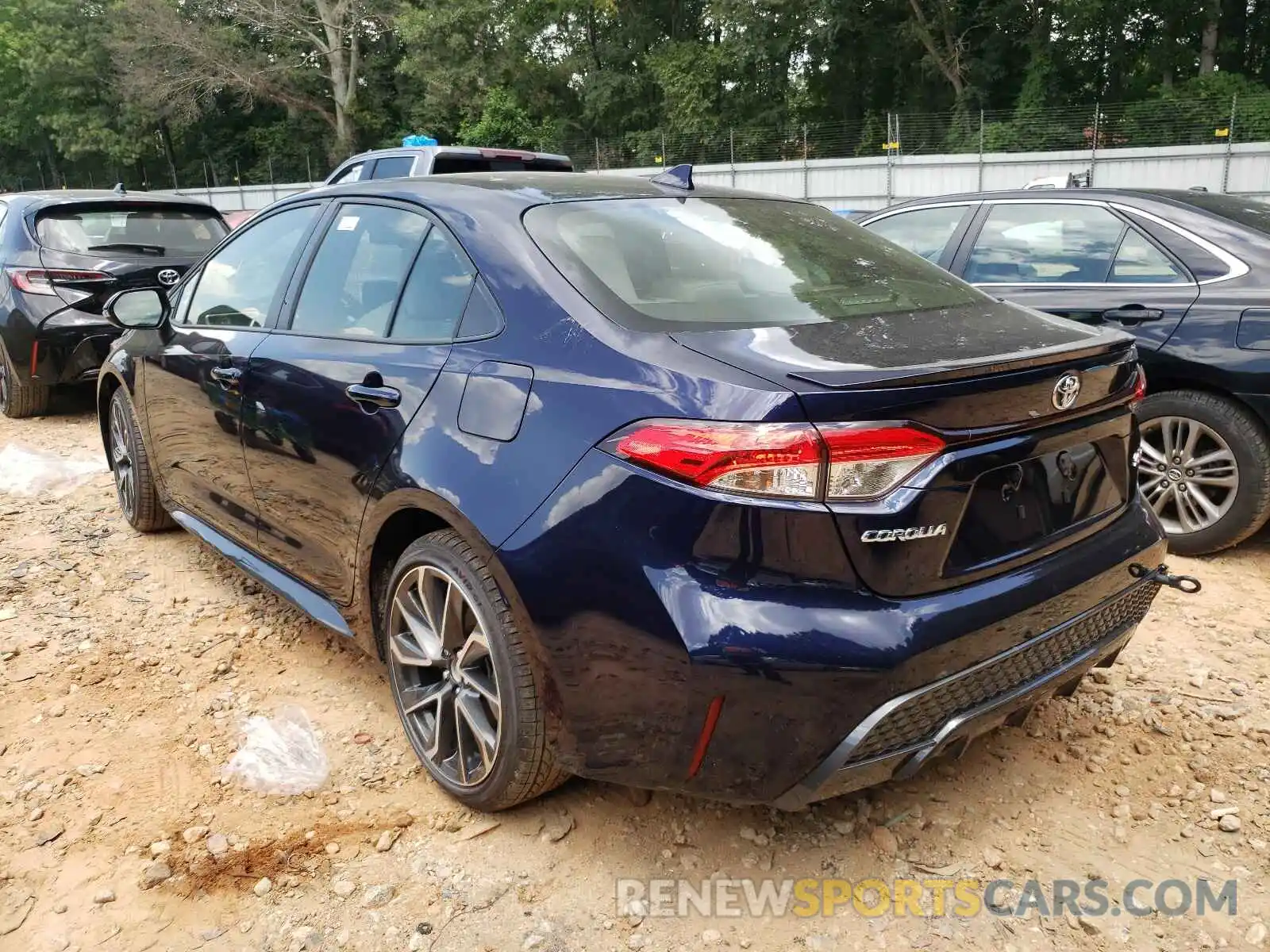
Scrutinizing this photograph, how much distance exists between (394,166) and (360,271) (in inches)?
275

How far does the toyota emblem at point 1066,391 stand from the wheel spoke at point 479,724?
1.53 m

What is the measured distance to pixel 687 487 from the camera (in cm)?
189

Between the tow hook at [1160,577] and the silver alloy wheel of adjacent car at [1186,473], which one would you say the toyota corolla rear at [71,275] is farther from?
the tow hook at [1160,577]

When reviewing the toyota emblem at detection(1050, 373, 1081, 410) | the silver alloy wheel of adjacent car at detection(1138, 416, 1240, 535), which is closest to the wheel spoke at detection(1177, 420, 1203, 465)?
the silver alloy wheel of adjacent car at detection(1138, 416, 1240, 535)

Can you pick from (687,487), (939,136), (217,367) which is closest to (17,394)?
(217,367)

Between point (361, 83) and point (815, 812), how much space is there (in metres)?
40.9

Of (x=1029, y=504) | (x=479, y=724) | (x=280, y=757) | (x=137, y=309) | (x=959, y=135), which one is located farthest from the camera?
(x=959, y=135)

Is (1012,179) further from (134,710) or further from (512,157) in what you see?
(134,710)

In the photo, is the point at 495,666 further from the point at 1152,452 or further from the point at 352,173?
the point at 352,173

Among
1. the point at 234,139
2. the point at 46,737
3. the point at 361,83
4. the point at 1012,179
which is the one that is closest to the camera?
the point at 46,737

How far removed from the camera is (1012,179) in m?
21.8

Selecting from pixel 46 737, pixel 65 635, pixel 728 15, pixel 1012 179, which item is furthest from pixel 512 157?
pixel 728 15

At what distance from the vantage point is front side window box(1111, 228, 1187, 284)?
13.6 ft

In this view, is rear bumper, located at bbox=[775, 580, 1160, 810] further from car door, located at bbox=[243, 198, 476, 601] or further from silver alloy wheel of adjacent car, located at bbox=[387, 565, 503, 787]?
car door, located at bbox=[243, 198, 476, 601]
